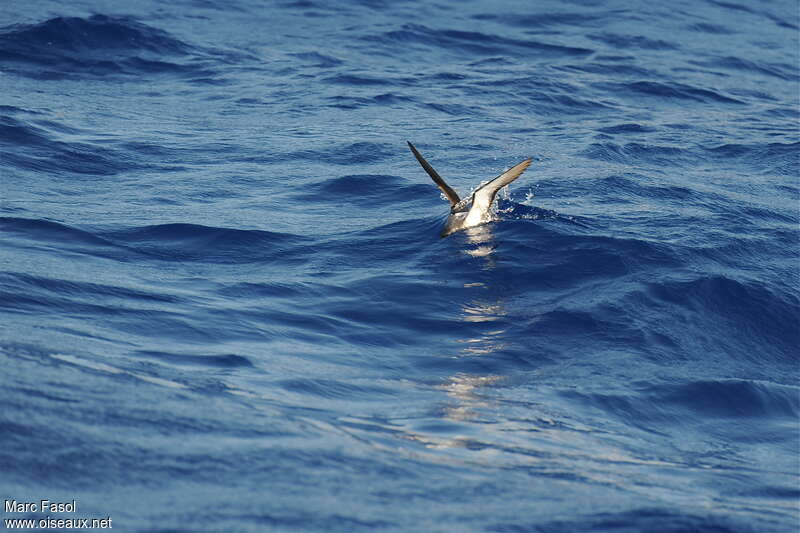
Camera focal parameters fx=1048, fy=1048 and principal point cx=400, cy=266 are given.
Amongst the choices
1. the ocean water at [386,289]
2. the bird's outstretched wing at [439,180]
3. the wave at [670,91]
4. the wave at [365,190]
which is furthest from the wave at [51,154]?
the wave at [670,91]

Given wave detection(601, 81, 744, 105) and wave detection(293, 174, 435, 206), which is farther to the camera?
wave detection(601, 81, 744, 105)

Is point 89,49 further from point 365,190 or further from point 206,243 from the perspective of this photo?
point 206,243

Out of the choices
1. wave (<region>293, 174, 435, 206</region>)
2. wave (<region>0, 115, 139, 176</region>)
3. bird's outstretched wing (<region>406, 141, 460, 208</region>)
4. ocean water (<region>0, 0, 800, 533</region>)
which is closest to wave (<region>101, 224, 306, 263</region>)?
ocean water (<region>0, 0, 800, 533</region>)

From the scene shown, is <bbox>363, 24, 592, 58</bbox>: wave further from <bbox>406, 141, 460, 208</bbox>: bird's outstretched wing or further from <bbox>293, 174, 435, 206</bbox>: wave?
<bbox>406, 141, 460, 208</bbox>: bird's outstretched wing

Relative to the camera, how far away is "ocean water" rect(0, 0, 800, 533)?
6.03 metres

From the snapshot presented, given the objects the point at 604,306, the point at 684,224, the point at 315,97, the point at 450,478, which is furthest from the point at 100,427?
the point at 315,97

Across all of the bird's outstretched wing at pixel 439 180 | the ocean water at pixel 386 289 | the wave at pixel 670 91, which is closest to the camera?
the ocean water at pixel 386 289

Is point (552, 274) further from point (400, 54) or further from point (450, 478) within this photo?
point (400, 54)

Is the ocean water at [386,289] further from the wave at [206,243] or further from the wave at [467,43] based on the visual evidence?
the wave at [467,43]

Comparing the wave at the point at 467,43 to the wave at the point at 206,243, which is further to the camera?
the wave at the point at 467,43

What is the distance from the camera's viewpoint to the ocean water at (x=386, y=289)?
603 centimetres

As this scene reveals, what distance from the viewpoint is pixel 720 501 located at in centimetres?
637

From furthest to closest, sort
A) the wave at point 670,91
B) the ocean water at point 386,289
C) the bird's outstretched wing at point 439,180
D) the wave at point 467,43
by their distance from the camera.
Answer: the wave at point 467,43 < the wave at point 670,91 < the bird's outstretched wing at point 439,180 < the ocean water at point 386,289

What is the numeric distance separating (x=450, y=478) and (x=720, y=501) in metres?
1.68
